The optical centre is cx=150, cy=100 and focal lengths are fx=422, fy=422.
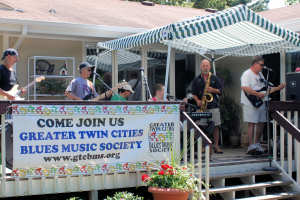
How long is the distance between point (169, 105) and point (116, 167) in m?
1.10

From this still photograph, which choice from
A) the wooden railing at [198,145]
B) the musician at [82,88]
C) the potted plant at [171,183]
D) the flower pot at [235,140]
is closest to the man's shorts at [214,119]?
the wooden railing at [198,145]

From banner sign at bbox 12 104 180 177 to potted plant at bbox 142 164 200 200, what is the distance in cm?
46

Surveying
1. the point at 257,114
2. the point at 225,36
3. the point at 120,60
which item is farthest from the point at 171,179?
the point at 120,60

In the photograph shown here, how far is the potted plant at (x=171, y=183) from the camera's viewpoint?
16.1 feet

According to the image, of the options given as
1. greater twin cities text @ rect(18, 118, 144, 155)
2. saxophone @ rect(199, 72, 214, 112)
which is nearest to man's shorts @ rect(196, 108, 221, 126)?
saxophone @ rect(199, 72, 214, 112)

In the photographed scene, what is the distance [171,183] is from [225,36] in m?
3.42

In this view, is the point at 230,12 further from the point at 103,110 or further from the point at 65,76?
the point at 65,76

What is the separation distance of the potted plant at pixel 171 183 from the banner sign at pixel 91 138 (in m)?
0.46

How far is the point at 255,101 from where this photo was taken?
7227 millimetres

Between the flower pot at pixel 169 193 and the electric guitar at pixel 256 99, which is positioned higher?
the electric guitar at pixel 256 99

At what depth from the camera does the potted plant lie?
4.91 meters

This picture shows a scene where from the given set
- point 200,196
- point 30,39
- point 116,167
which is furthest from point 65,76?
point 200,196

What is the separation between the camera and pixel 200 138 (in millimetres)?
5438

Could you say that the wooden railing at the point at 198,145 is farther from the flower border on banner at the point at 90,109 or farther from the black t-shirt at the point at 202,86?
the black t-shirt at the point at 202,86
